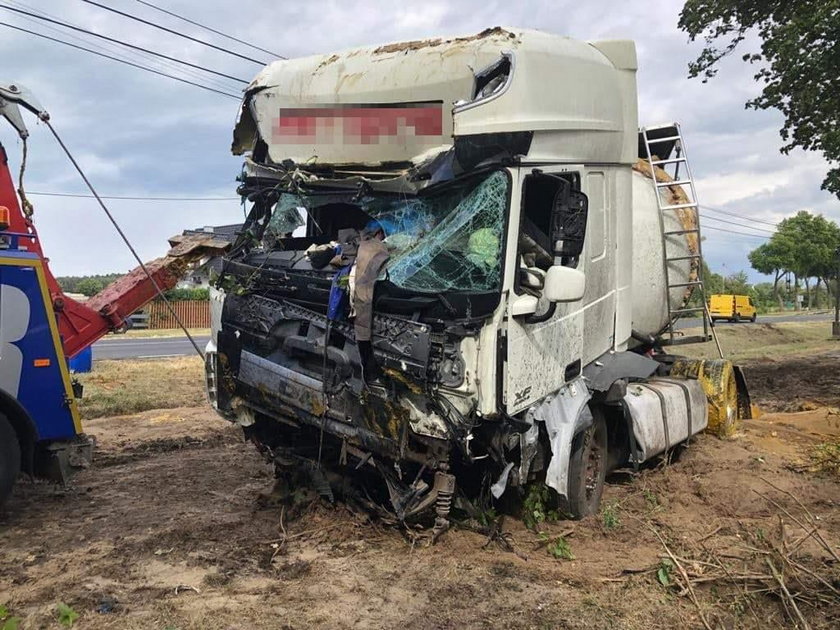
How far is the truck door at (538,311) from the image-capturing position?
4.20 metres

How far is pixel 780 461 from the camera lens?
690 centimetres

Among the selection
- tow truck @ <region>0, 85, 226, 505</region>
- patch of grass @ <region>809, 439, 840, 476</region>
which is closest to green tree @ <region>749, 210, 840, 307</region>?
patch of grass @ <region>809, 439, 840, 476</region>

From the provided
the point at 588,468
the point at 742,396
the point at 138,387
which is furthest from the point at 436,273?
the point at 138,387

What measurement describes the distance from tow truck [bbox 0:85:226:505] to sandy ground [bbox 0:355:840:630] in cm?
50

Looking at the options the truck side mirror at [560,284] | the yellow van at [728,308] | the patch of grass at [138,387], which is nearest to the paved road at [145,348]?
the patch of grass at [138,387]

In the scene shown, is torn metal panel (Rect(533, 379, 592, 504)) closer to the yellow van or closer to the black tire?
the black tire

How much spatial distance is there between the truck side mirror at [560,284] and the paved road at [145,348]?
622 inches

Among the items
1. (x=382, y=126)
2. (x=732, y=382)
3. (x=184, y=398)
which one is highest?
(x=382, y=126)

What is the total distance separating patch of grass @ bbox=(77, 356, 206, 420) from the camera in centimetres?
1033

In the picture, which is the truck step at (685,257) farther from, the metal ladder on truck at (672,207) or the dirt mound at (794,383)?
the dirt mound at (794,383)

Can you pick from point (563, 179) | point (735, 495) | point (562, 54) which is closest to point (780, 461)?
point (735, 495)

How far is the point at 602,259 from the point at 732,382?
3584mm

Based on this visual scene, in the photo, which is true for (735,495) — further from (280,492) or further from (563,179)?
(280,492)

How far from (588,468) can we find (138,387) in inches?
356
